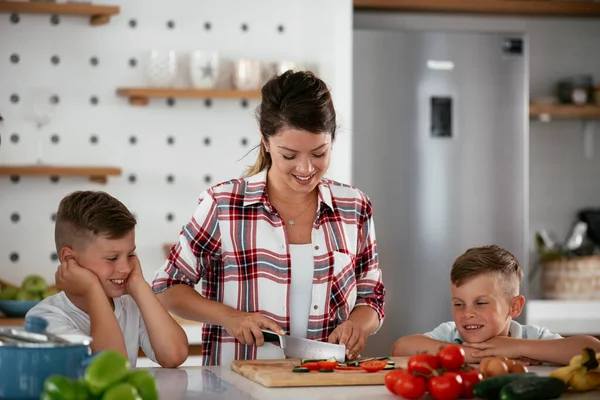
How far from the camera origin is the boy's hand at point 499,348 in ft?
7.23

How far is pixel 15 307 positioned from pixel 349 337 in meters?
1.75

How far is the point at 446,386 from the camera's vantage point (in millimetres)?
1706

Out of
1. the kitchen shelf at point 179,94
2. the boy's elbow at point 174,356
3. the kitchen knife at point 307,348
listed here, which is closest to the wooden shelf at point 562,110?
the kitchen shelf at point 179,94

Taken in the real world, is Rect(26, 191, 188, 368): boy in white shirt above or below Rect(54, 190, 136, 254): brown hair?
below

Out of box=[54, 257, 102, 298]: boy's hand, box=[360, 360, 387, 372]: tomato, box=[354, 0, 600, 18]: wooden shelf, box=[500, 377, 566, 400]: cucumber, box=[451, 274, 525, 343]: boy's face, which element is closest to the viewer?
box=[500, 377, 566, 400]: cucumber

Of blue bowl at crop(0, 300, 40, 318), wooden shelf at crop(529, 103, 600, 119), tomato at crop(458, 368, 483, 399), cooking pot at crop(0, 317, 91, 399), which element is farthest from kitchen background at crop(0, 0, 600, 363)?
cooking pot at crop(0, 317, 91, 399)

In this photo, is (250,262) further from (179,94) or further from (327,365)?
(179,94)

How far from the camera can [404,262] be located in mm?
4070

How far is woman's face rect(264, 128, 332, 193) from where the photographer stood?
2.24 metres

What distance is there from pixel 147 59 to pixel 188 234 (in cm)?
188

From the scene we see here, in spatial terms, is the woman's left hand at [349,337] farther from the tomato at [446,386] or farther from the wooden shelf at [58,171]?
the wooden shelf at [58,171]

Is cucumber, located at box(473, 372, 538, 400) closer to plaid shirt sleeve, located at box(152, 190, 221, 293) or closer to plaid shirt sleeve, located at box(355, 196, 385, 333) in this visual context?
plaid shirt sleeve, located at box(355, 196, 385, 333)

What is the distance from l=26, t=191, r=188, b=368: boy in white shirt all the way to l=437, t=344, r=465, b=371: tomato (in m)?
0.68

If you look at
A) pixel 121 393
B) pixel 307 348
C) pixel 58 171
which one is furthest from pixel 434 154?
pixel 121 393
